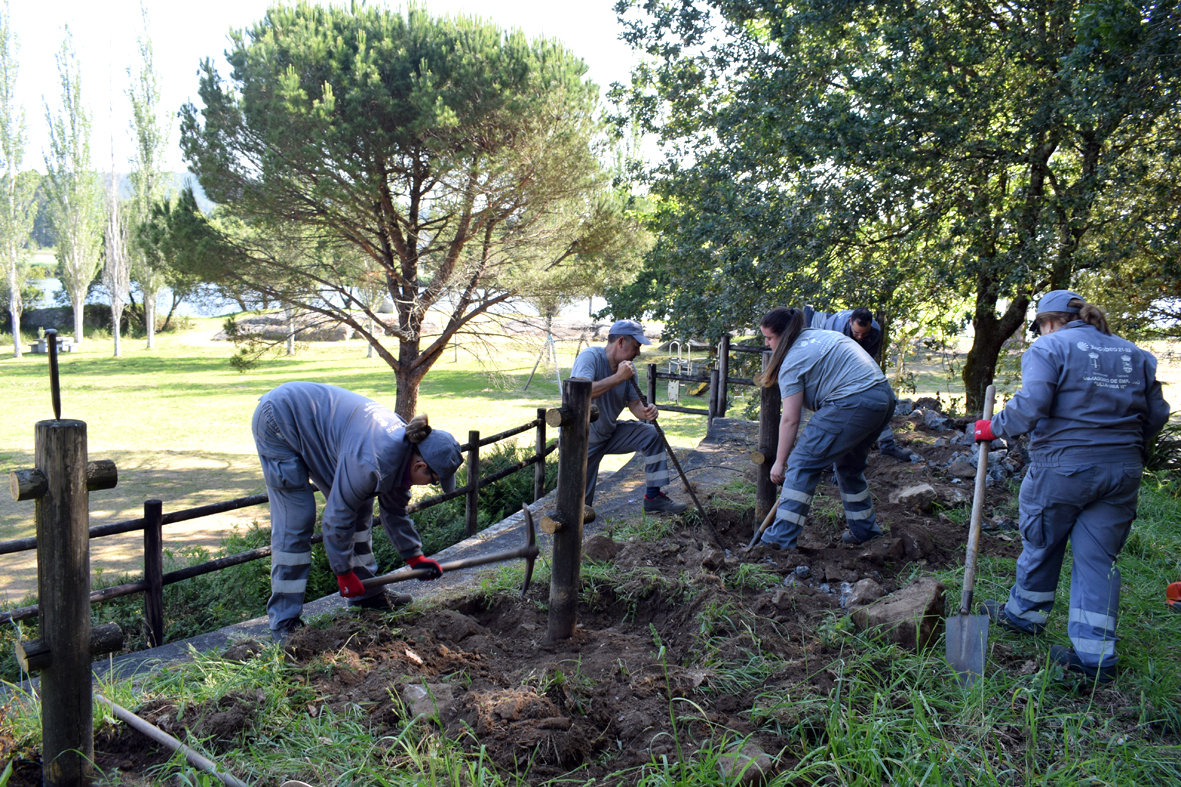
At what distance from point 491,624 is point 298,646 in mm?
1024

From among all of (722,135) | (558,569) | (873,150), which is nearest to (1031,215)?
(873,150)

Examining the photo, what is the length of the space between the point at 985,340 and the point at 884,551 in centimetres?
705

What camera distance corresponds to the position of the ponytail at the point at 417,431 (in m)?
3.36

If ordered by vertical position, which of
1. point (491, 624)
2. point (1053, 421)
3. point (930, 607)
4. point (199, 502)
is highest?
point (1053, 421)

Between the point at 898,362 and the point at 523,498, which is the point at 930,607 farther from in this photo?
the point at 898,362

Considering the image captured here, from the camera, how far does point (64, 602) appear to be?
2281mm

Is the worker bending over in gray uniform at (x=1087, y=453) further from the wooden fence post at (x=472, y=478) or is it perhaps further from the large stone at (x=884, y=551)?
the wooden fence post at (x=472, y=478)

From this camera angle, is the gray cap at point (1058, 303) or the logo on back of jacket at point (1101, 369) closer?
the logo on back of jacket at point (1101, 369)

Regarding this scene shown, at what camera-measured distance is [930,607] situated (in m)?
3.19

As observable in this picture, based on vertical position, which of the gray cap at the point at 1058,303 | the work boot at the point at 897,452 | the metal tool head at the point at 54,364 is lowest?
the work boot at the point at 897,452

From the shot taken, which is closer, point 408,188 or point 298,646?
point 298,646

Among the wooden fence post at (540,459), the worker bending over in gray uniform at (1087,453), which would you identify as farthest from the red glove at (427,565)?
the wooden fence post at (540,459)

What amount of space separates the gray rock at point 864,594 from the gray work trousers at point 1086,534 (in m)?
0.65

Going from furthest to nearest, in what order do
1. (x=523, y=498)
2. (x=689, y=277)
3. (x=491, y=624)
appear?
1. (x=689, y=277)
2. (x=523, y=498)
3. (x=491, y=624)
